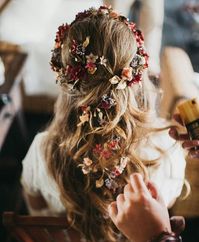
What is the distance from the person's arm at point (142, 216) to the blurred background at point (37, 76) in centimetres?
57

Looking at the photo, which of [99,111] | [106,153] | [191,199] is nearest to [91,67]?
[99,111]

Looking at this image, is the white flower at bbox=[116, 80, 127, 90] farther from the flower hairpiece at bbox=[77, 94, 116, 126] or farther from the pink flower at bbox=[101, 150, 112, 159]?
the pink flower at bbox=[101, 150, 112, 159]

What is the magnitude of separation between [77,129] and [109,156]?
4.5 inches

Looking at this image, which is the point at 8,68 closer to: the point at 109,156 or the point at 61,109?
the point at 61,109

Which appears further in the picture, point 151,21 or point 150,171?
point 151,21

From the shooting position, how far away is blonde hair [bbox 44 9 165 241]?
33.6 inches

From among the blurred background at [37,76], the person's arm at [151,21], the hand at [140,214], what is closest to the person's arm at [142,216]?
the hand at [140,214]

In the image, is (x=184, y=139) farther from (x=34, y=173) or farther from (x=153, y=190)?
(x=34, y=173)

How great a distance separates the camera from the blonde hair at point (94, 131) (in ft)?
2.80

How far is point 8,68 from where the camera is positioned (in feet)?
5.36

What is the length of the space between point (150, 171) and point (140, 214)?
0.33m

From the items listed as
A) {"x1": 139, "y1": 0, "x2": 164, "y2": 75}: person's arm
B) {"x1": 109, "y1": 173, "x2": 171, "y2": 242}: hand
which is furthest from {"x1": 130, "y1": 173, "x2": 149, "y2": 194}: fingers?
{"x1": 139, "y1": 0, "x2": 164, "y2": 75}: person's arm

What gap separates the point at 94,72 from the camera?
866mm

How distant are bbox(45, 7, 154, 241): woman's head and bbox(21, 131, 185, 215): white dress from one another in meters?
0.05
